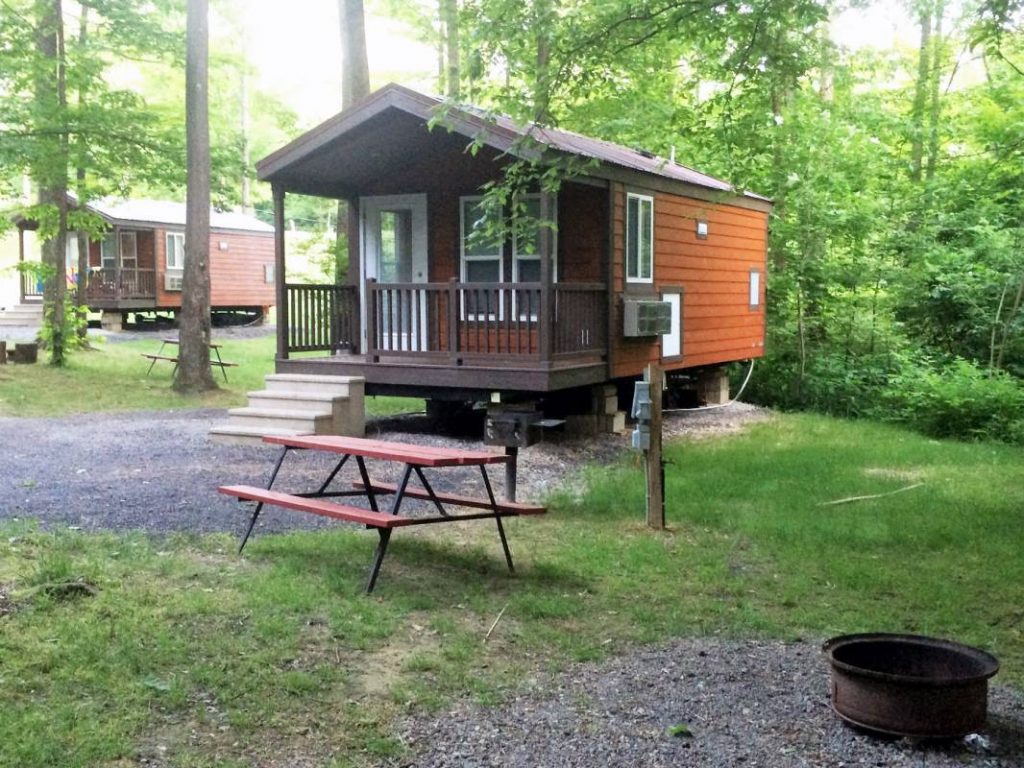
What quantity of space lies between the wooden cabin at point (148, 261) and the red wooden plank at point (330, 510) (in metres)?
20.9

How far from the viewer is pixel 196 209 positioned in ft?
50.3

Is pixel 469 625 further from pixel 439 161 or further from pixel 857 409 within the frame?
pixel 857 409

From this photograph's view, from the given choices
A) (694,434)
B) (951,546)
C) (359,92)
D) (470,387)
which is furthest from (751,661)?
(359,92)

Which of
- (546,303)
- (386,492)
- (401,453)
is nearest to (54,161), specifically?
(546,303)

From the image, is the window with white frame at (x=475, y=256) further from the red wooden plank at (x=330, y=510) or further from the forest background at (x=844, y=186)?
the red wooden plank at (x=330, y=510)

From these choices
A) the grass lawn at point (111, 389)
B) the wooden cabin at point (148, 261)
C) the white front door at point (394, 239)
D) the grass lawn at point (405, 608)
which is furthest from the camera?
the wooden cabin at point (148, 261)

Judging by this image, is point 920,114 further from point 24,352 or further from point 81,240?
point 81,240

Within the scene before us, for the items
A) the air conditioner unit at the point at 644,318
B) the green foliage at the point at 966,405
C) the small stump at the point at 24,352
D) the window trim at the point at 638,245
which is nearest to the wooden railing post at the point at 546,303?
the air conditioner unit at the point at 644,318

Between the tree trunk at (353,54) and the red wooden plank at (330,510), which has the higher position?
the tree trunk at (353,54)

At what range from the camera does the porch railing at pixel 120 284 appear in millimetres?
26734

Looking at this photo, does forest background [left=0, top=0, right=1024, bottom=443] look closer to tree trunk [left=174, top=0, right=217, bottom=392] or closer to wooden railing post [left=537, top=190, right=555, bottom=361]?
tree trunk [left=174, top=0, right=217, bottom=392]

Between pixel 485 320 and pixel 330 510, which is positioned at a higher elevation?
pixel 485 320

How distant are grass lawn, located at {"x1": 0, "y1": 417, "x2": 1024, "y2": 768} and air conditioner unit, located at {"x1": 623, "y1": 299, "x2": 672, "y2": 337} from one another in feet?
12.4

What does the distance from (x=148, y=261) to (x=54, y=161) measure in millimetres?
12938
